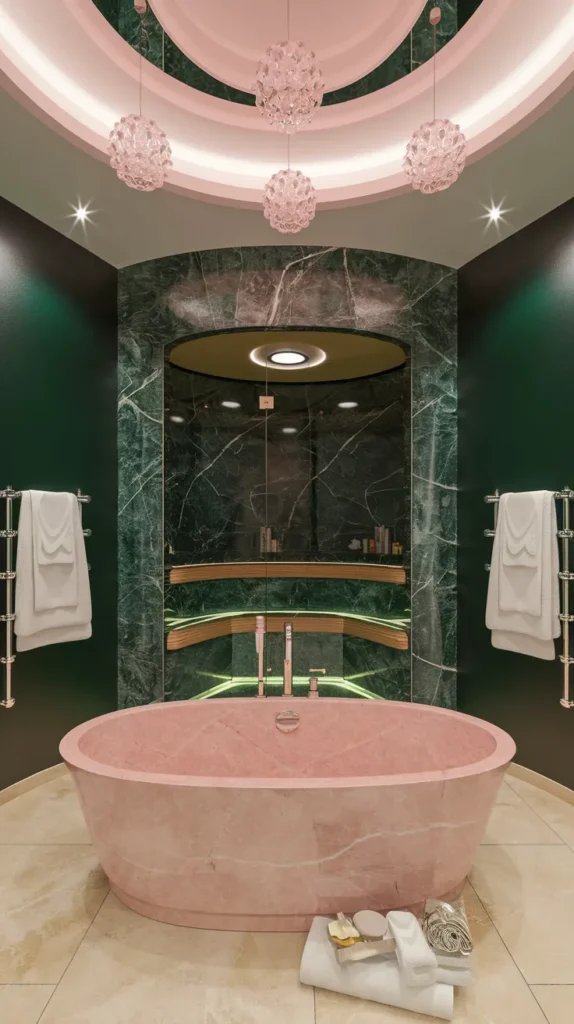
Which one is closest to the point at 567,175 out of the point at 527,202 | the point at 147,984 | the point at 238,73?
the point at 527,202

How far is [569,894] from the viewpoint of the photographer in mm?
1947

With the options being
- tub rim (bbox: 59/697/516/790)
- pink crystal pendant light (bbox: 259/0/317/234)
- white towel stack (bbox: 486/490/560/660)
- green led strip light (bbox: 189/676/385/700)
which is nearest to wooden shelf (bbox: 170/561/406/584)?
green led strip light (bbox: 189/676/385/700)

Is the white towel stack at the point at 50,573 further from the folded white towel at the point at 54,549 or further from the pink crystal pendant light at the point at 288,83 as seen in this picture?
the pink crystal pendant light at the point at 288,83

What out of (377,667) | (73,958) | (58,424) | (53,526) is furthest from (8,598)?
(377,667)

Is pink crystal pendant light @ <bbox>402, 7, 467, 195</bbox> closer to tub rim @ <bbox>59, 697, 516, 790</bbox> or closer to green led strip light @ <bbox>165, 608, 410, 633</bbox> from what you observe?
tub rim @ <bbox>59, 697, 516, 790</bbox>

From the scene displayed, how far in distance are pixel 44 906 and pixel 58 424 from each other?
2.06 metres

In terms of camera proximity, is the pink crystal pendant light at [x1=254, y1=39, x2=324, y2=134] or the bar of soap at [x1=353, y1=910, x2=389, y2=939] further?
the bar of soap at [x1=353, y1=910, x2=389, y2=939]

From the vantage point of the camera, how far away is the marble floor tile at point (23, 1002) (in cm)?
143

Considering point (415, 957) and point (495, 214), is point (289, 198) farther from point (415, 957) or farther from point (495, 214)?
point (415, 957)

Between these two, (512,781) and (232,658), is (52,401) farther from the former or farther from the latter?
(512,781)

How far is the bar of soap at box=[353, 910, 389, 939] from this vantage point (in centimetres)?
159

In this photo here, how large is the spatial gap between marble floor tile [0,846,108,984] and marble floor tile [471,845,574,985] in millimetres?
1306

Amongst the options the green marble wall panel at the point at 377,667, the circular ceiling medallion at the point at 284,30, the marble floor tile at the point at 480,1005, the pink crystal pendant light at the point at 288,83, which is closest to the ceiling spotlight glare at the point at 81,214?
the circular ceiling medallion at the point at 284,30

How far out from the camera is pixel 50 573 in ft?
8.89
